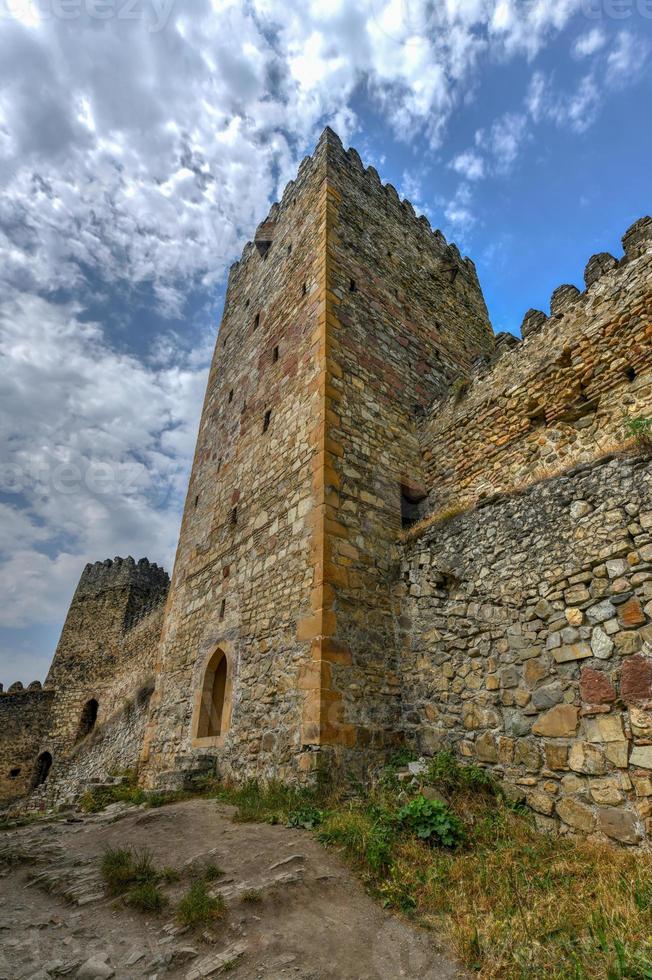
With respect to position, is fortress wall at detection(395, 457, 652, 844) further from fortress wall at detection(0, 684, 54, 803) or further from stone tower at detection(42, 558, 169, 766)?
fortress wall at detection(0, 684, 54, 803)

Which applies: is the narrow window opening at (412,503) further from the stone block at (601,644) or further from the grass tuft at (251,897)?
the grass tuft at (251,897)

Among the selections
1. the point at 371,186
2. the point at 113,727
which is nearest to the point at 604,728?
the point at 371,186

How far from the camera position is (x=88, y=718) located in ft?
70.4

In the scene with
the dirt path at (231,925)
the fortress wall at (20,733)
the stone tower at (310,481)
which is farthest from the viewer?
the fortress wall at (20,733)

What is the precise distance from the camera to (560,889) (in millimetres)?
3424

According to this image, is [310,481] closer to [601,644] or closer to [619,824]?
[601,644]

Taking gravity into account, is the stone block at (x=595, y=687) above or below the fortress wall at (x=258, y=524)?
below

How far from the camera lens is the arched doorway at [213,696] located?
827 centimetres

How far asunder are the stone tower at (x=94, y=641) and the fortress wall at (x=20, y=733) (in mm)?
488

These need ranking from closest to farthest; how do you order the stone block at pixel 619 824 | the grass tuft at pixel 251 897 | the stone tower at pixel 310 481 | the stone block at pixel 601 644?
the grass tuft at pixel 251 897
the stone block at pixel 619 824
the stone block at pixel 601 644
the stone tower at pixel 310 481

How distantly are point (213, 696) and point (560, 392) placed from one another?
7.27 meters

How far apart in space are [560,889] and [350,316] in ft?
27.2

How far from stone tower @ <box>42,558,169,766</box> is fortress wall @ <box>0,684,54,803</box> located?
1.60 ft

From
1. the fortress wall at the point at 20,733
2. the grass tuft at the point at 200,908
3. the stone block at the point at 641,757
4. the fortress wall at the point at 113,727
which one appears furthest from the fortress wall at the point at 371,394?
the fortress wall at the point at 20,733
